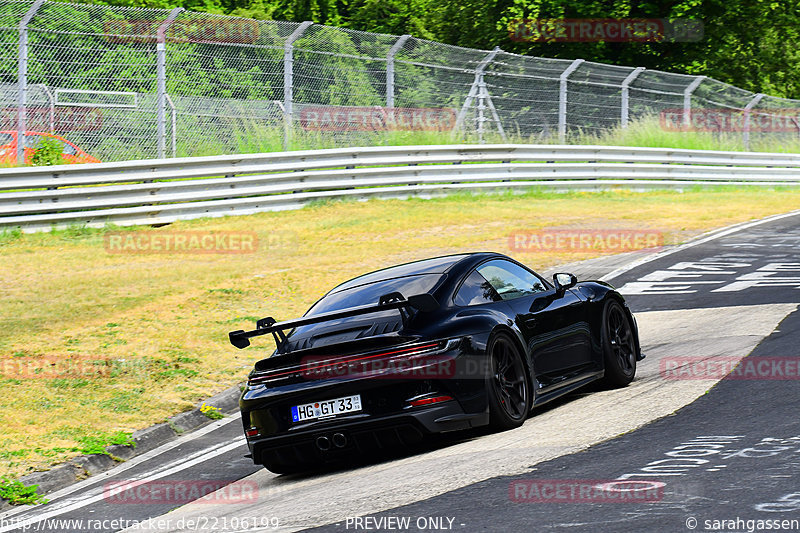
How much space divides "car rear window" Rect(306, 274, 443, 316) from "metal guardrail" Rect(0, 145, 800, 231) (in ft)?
34.6

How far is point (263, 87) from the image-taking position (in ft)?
66.5

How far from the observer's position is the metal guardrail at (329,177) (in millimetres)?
17625

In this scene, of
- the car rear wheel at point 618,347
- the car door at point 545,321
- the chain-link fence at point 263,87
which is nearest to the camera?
the car door at point 545,321

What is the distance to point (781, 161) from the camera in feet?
96.4

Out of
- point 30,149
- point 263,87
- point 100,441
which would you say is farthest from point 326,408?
point 263,87

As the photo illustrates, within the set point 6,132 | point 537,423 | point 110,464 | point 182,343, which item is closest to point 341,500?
point 537,423

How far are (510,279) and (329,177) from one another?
13.7 metres

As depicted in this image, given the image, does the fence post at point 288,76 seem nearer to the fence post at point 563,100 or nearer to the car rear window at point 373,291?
the fence post at point 563,100

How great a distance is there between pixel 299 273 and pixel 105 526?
9.11 meters

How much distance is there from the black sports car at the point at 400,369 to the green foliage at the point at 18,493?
1498mm
